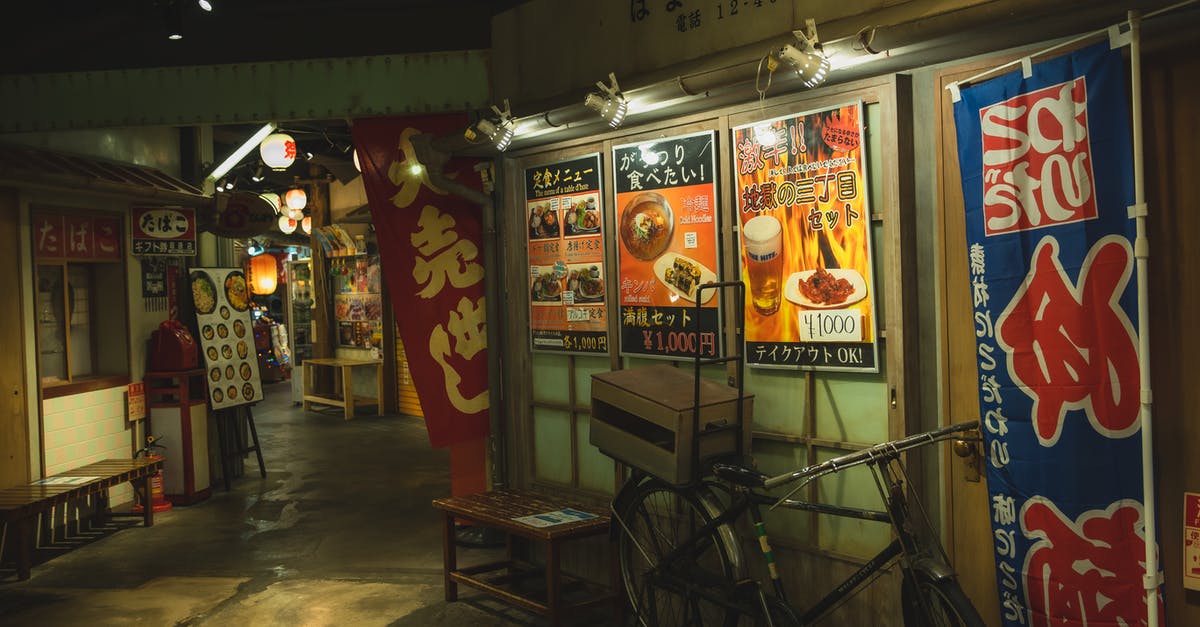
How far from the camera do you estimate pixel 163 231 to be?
1152cm

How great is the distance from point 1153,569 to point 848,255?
2259 mm

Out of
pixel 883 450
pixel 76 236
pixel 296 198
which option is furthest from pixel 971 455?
pixel 296 198

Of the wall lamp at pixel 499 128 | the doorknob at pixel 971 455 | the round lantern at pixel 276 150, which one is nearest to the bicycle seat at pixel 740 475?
the doorknob at pixel 971 455

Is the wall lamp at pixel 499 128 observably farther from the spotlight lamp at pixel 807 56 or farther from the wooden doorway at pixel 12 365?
the wooden doorway at pixel 12 365

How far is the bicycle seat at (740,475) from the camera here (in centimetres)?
517

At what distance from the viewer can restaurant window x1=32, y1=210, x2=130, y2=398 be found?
33.4 ft

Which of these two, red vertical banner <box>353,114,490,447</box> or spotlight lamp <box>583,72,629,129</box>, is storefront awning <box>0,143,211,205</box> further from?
spotlight lamp <box>583,72,629,129</box>

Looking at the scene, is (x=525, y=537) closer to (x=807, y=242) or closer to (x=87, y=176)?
(x=807, y=242)

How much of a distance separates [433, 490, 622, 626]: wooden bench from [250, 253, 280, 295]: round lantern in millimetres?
15275

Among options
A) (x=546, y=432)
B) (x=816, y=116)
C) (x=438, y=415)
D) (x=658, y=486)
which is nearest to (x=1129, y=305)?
(x=816, y=116)

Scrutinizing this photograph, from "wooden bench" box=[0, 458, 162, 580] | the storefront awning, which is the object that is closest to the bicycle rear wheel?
"wooden bench" box=[0, 458, 162, 580]

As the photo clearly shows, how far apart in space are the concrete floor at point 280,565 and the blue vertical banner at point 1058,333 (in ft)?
11.7

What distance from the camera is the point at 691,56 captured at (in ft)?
20.8

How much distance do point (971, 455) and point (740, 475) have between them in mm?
1265
